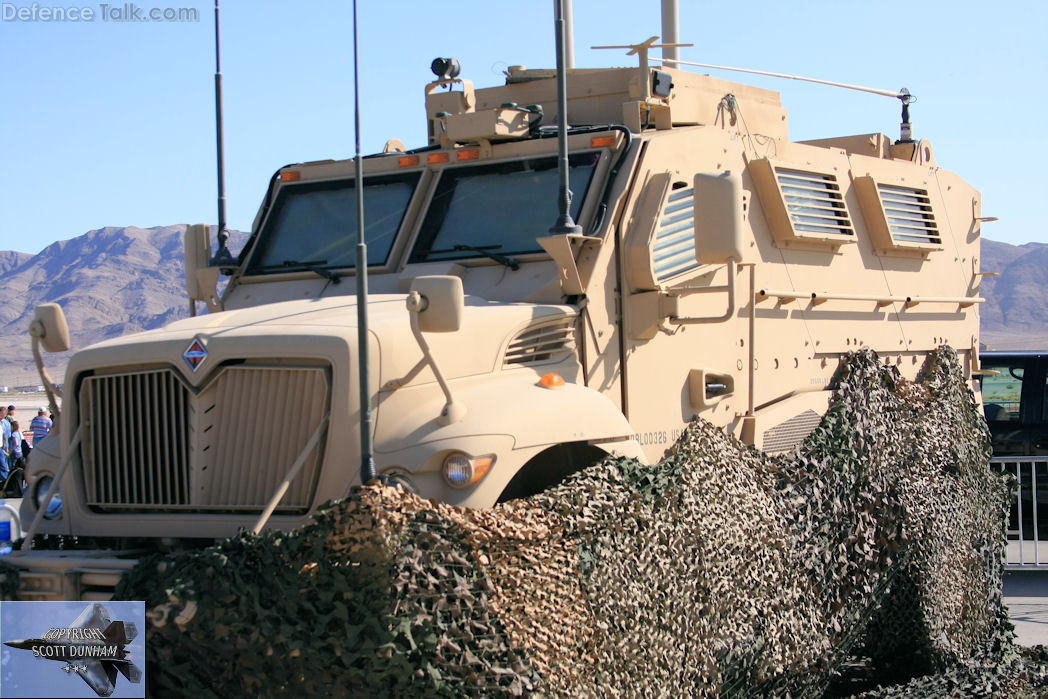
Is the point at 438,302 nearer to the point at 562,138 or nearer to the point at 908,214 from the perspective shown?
the point at 562,138

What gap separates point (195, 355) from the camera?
5094 mm

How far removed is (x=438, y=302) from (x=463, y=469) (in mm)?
633

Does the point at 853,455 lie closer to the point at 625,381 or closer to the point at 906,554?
the point at 906,554

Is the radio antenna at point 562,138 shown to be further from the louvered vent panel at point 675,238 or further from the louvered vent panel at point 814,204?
the louvered vent panel at point 814,204

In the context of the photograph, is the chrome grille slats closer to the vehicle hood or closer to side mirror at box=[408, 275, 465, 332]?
the vehicle hood

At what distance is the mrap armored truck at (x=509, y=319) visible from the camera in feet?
16.3

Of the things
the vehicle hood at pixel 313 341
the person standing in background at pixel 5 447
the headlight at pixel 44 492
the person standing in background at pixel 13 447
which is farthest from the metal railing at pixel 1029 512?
the person standing in background at pixel 13 447

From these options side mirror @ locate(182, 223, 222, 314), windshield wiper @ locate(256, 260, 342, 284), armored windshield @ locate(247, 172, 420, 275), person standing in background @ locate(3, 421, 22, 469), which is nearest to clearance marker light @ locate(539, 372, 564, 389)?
armored windshield @ locate(247, 172, 420, 275)

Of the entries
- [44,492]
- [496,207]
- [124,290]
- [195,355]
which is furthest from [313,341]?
[124,290]

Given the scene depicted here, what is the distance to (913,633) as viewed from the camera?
7355mm

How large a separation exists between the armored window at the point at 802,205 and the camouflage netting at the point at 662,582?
2.60 ft

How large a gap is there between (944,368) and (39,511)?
5722 mm

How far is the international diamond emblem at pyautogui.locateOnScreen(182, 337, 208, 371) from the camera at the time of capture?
200 inches

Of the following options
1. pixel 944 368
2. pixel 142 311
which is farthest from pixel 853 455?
pixel 142 311
